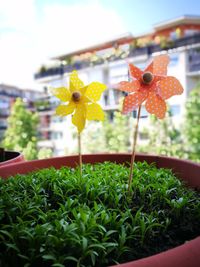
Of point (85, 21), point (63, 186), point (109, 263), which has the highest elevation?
point (85, 21)

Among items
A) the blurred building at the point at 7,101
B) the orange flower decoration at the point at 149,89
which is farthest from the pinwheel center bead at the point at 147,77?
the blurred building at the point at 7,101

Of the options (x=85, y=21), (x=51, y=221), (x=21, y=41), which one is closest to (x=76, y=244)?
(x=51, y=221)

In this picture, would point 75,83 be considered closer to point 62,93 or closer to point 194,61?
point 62,93

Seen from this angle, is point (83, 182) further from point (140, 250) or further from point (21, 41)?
point (21, 41)

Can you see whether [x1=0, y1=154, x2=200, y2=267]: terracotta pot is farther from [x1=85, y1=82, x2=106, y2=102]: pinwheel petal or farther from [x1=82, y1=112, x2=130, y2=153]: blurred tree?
[x1=82, y1=112, x2=130, y2=153]: blurred tree

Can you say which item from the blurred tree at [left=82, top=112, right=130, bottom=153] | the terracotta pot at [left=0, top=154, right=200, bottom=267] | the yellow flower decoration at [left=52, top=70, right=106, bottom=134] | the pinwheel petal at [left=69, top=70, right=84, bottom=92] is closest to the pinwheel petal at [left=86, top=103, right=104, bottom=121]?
the yellow flower decoration at [left=52, top=70, right=106, bottom=134]

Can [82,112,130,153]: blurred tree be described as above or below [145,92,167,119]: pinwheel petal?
below

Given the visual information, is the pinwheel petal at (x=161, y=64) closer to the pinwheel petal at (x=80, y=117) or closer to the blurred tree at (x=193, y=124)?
the pinwheel petal at (x=80, y=117)
